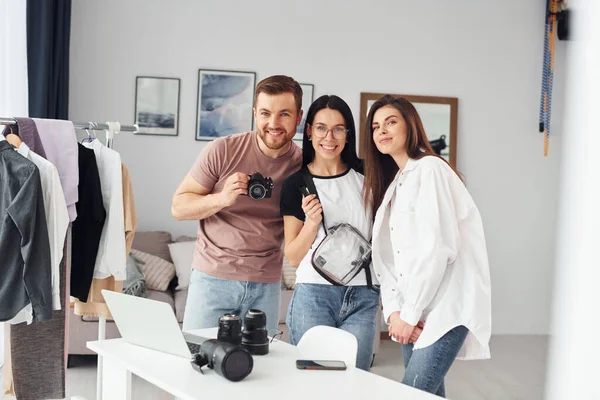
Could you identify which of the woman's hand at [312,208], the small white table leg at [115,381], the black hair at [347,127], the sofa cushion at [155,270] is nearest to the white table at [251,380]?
the small white table leg at [115,381]

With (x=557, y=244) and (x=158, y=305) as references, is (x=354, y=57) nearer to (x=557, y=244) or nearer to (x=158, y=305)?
(x=158, y=305)

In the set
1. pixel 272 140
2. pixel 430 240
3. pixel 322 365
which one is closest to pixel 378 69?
pixel 272 140

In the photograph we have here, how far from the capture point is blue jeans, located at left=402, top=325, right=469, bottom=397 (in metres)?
1.71

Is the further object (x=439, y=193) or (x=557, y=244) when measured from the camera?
(x=439, y=193)

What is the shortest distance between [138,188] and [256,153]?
2924mm

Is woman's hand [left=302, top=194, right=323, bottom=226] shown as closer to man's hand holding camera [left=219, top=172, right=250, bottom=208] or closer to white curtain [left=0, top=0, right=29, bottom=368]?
man's hand holding camera [left=219, top=172, right=250, bottom=208]

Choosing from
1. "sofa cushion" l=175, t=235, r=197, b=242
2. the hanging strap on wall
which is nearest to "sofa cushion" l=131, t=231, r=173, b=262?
"sofa cushion" l=175, t=235, r=197, b=242

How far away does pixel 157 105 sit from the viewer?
16.2 ft

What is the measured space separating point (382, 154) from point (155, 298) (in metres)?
2.46

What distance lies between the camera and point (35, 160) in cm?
238

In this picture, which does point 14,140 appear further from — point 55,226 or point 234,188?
point 234,188

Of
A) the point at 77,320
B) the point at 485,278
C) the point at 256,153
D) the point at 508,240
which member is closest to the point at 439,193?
the point at 485,278

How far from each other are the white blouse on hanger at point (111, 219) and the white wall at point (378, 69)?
7.24 ft

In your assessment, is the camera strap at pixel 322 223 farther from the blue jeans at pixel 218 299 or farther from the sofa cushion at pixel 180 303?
the sofa cushion at pixel 180 303
